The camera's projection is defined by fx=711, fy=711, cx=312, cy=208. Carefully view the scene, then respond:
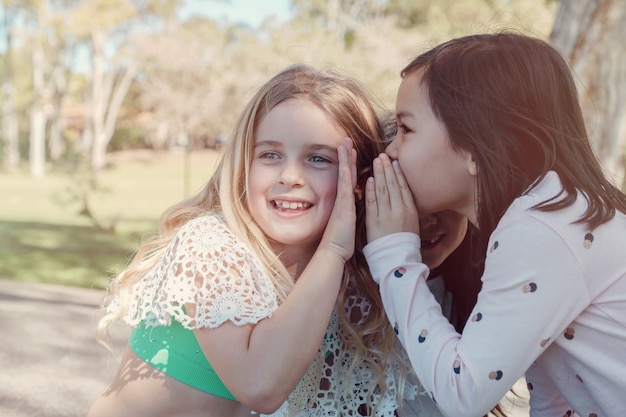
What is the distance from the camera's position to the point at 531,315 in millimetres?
1463

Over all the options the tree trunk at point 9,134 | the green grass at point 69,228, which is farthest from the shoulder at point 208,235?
the tree trunk at point 9,134

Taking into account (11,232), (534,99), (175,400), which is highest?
(534,99)

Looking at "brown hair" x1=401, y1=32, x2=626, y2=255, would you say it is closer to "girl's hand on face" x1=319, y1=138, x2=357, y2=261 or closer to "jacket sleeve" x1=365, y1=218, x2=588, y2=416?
"jacket sleeve" x1=365, y1=218, x2=588, y2=416

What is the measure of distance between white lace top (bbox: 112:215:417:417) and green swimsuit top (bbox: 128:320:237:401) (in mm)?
51

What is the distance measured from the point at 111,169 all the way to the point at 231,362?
3296cm

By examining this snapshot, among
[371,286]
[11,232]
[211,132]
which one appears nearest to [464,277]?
[371,286]

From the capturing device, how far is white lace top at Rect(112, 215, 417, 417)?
1.71m

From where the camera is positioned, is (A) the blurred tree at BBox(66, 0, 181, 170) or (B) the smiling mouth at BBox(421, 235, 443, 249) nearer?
(B) the smiling mouth at BBox(421, 235, 443, 249)

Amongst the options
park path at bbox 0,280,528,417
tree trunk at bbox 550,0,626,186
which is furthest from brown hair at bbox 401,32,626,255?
tree trunk at bbox 550,0,626,186

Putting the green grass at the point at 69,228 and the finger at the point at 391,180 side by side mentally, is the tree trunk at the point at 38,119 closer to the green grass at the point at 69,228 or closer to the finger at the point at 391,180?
the green grass at the point at 69,228

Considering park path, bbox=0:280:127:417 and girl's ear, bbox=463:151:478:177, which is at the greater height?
girl's ear, bbox=463:151:478:177

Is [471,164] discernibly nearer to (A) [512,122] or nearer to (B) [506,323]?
(A) [512,122]

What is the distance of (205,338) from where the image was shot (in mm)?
1693

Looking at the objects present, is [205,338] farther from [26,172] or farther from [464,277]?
[26,172]
